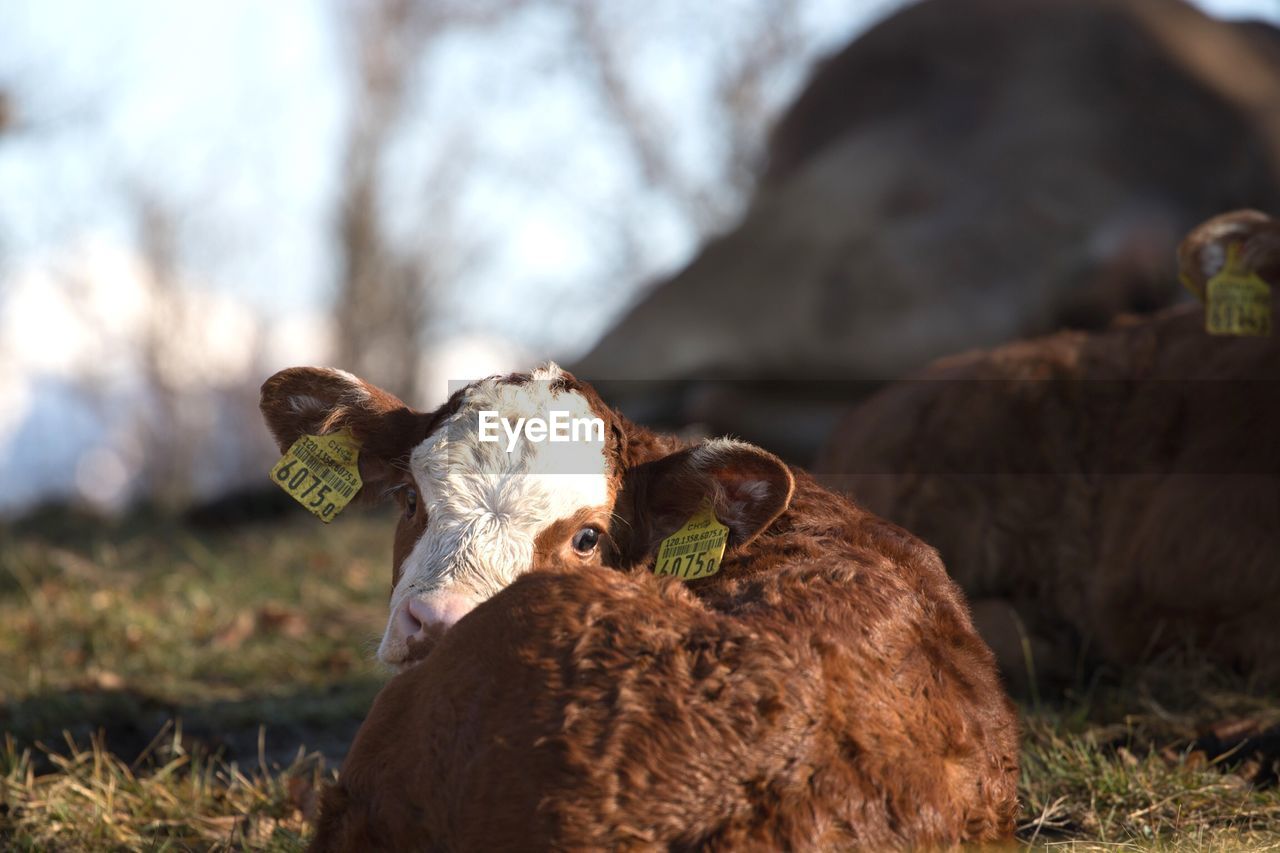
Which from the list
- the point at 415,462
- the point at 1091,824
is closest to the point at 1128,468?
the point at 1091,824

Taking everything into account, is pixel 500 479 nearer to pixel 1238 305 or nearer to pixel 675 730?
pixel 675 730

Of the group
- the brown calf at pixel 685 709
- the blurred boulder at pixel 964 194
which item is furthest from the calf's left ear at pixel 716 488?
the blurred boulder at pixel 964 194

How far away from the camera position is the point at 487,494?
3.16m

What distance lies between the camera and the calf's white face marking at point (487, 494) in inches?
117

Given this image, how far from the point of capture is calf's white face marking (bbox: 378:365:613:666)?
297 centimetres

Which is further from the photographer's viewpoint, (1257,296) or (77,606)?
(77,606)

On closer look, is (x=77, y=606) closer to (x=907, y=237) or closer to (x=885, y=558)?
(x=885, y=558)

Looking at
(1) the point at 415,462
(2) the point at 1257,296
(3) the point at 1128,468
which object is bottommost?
(3) the point at 1128,468

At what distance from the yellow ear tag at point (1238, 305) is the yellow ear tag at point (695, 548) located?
242 cm

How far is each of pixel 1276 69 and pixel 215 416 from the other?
1458 centimetres

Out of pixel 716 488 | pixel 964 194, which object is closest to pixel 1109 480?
pixel 716 488

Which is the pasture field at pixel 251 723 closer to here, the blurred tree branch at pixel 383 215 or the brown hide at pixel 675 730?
the brown hide at pixel 675 730

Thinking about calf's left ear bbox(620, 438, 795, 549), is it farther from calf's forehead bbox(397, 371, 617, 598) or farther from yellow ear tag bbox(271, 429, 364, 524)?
yellow ear tag bbox(271, 429, 364, 524)

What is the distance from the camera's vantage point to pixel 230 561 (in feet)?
25.3
